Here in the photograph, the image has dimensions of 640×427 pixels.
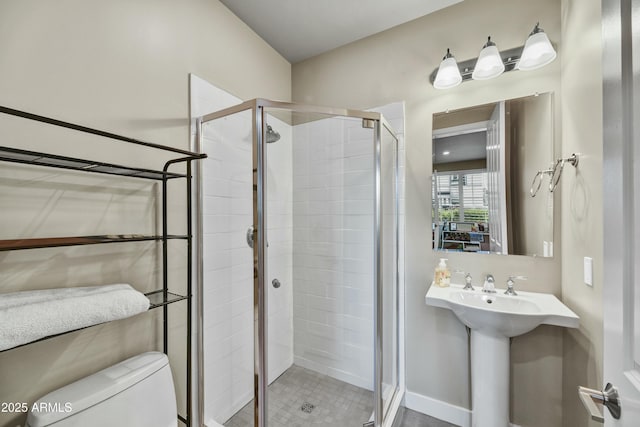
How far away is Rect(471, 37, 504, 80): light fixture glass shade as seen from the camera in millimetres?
1521

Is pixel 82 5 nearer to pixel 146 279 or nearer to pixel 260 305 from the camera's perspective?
pixel 146 279

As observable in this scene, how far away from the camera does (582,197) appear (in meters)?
1.27

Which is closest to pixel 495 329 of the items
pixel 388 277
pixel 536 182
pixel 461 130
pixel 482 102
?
pixel 388 277

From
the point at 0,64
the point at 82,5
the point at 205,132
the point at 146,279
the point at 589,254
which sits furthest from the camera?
the point at 205,132

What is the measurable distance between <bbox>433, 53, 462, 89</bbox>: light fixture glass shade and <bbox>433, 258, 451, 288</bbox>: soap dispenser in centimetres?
115

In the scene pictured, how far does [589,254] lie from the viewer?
1.19 meters

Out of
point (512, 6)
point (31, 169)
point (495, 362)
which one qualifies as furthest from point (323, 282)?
point (512, 6)

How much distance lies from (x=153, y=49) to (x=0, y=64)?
597 millimetres

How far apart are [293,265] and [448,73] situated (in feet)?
5.04

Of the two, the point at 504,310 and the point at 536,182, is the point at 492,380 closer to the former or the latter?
the point at 504,310

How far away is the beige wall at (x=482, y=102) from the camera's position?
126cm

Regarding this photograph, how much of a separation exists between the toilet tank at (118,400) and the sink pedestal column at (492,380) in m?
1.59

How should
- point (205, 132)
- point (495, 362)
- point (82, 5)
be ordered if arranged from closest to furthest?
point (82, 5)
point (495, 362)
point (205, 132)

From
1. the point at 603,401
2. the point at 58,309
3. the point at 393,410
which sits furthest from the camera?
the point at 393,410
